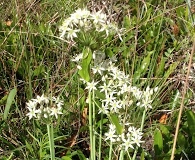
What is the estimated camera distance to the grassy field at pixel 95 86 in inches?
49.4

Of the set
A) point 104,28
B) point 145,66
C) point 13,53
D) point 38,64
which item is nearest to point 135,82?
point 145,66

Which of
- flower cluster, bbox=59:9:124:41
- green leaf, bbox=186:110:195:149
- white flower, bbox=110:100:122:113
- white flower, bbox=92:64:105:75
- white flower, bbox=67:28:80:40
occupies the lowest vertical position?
green leaf, bbox=186:110:195:149

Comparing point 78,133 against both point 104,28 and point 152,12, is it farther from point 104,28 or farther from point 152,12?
point 152,12

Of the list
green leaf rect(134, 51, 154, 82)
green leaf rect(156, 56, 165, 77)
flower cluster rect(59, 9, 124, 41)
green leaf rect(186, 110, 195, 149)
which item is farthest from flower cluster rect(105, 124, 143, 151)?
green leaf rect(156, 56, 165, 77)

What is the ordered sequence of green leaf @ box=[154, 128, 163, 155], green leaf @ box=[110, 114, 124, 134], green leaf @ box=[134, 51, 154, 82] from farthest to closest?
green leaf @ box=[134, 51, 154, 82] < green leaf @ box=[154, 128, 163, 155] < green leaf @ box=[110, 114, 124, 134]

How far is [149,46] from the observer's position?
2.25 metres

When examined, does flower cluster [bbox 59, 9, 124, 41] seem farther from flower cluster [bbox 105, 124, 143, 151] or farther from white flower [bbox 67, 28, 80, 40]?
flower cluster [bbox 105, 124, 143, 151]

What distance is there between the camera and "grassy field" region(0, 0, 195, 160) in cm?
125

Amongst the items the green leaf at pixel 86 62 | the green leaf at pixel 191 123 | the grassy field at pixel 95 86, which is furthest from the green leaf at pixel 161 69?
the green leaf at pixel 86 62

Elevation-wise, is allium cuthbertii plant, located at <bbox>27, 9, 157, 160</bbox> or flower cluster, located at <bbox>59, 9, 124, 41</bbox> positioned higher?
flower cluster, located at <bbox>59, 9, 124, 41</bbox>

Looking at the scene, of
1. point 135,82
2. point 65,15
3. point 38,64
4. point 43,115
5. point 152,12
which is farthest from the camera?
point 152,12

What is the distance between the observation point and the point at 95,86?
4.71 ft

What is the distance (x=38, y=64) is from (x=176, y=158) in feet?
2.74

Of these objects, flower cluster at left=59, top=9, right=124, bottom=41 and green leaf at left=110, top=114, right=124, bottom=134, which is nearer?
flower cluster at left=59, top=9, right=124, bottom=41
